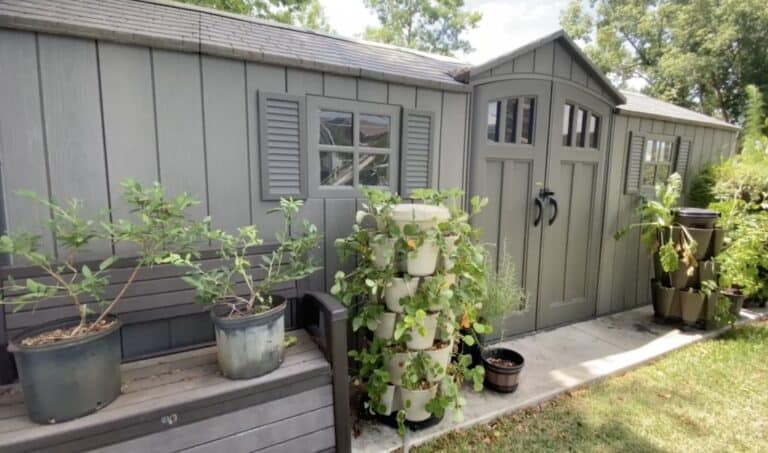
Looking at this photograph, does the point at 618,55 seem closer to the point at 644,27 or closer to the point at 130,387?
the point at 644,27

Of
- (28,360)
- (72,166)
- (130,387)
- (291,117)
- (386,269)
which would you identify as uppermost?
(291,117)

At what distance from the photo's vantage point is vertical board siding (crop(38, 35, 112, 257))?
1520mm

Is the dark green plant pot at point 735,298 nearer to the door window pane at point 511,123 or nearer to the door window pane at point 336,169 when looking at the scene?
the door window pane at point 511,123

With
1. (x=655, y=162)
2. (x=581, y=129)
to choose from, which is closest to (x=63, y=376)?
(x=581, y=129)

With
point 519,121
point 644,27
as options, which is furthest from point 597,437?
point 644,27

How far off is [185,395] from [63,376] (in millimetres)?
384

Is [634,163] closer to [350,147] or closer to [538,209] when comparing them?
[538,209]

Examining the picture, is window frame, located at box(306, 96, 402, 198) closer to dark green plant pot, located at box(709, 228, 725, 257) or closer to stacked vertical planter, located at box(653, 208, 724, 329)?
stacked vertical planter, located at box(653, 208, 724, 329)

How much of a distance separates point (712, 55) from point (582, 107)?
1270cm

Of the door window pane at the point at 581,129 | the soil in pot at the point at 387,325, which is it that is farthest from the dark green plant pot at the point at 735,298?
the soil in pot at the point at 387,325

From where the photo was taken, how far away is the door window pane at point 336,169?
2.12 m

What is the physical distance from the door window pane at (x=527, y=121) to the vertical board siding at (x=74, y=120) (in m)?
2.63

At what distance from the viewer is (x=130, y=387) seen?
4.76 feet

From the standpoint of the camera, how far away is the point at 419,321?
174 centimetres
